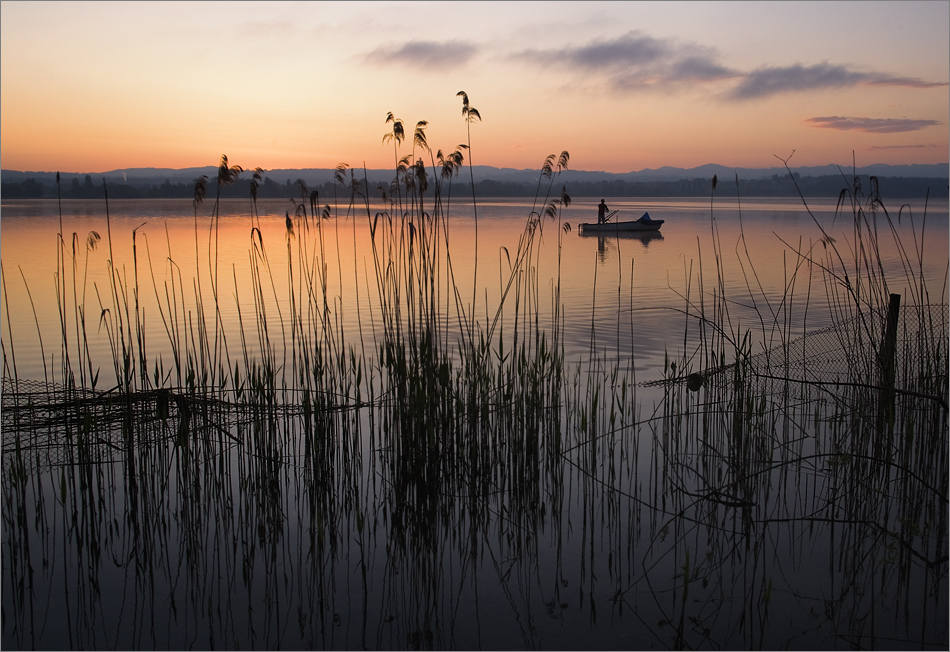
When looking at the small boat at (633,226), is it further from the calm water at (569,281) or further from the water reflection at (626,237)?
the calm water at (569,281)

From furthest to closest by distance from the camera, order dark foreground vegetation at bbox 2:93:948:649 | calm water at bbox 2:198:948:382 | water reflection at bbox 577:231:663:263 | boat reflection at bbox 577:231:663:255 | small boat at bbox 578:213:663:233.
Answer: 1. small boat at bbox 578:213:663:233
2. boat reflection at bbox 577:231:663:255
3. water reflection at bbox 577:231:663:263
4. calm water at bbox 2:198:948:382
5. dark foreground vegetation at bbox 2:93:948:649

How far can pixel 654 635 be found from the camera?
91.9 inches

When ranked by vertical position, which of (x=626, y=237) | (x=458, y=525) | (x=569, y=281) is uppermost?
(x=626, y=237)

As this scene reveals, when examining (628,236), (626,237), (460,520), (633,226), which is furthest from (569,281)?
(628,236)

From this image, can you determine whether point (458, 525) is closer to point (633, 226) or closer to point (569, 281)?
point (569, 281)

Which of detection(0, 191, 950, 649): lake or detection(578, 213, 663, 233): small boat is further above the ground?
detection(578, 213, 663, 233): small boat

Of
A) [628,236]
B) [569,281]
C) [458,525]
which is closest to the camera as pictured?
[458,525]

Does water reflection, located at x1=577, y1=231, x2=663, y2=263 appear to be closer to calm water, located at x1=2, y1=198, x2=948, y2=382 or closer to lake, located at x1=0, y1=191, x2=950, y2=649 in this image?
calm water, located at x1=2, y1=198, x2=948, y2=382

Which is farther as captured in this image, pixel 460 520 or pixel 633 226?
pixel 633 226

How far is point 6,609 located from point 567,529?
2151 millimetres

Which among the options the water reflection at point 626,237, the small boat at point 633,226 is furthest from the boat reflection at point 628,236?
the small boat at point 633,226

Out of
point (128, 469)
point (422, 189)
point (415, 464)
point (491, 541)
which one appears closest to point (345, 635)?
point (491, 541)

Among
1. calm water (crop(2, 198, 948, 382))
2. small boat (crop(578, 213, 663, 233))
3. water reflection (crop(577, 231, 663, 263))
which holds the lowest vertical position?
calm water (crop(2, 198, 948, 382))

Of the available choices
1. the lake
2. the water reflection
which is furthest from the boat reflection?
the lake
